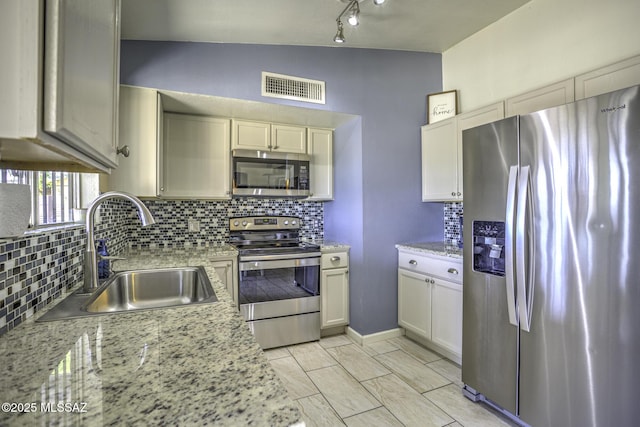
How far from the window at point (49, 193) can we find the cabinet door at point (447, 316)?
7.98 ft

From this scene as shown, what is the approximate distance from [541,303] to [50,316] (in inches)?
79.8

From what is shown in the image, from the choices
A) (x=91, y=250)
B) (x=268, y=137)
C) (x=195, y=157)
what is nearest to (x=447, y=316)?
(x=268, y=137)

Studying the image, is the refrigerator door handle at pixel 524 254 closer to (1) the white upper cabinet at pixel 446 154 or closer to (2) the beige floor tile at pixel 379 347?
(1) the white upper cabinet at pixel 446 154

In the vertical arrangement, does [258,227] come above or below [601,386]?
above

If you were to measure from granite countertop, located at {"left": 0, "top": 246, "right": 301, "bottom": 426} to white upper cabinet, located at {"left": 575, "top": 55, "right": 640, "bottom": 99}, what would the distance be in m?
2.27

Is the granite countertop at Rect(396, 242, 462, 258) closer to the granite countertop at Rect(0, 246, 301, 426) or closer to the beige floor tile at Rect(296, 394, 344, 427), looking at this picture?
the beige floor tile at Rect(296, 394, 344, 427)

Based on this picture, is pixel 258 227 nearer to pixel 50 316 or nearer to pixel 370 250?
pixel 370 250

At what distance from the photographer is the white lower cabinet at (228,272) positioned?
2.50 metres

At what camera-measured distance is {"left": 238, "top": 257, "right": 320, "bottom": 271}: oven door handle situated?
258cm

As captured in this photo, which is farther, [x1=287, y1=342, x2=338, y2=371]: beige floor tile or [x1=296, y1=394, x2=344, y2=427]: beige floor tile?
[x1=287, y1=342, x2=338, y2=371]: beige floor tile

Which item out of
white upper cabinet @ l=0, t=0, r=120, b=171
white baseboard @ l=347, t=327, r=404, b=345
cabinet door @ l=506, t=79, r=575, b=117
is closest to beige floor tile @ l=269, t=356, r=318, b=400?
white baseboard @ l=347, t=327, r=404, b=345

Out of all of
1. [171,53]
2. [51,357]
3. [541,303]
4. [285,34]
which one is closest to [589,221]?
[541,303]

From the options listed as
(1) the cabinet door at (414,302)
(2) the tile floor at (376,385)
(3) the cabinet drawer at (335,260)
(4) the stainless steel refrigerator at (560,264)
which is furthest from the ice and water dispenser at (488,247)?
(3) the cabinet drawer at (335,260)

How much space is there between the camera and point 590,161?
1.36 metres
